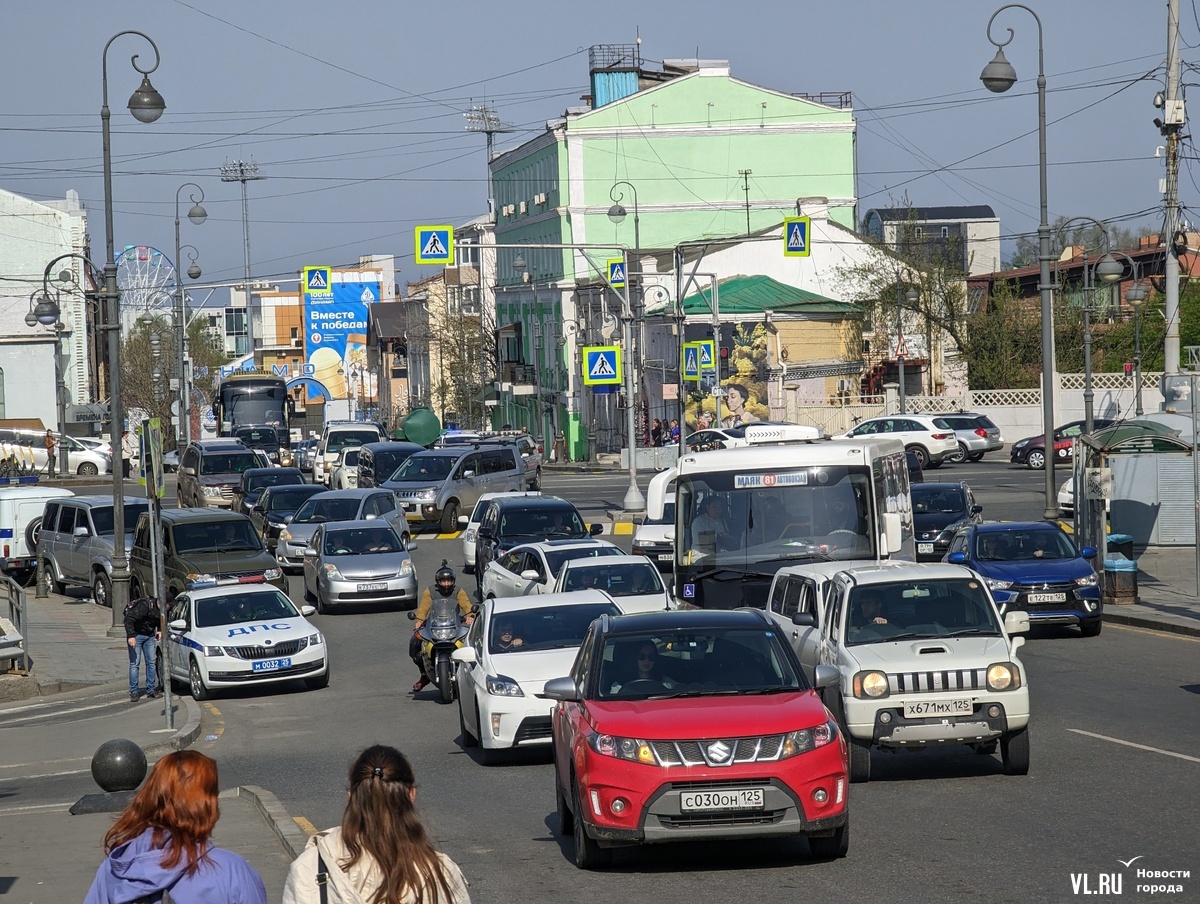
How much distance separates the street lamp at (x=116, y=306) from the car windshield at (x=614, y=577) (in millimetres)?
9294

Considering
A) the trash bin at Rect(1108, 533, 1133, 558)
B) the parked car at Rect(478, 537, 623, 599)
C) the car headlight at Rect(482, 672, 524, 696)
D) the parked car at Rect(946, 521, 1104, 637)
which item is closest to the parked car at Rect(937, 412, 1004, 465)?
the trash bin at Rect(1108, 533, 1133, 558)

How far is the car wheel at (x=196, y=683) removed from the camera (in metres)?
21.0

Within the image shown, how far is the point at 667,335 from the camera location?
70125 mm

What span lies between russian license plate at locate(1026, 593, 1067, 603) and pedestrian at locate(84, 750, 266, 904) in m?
18.0

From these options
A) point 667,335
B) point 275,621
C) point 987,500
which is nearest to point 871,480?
point 275,621

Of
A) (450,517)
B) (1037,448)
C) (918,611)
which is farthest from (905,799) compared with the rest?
(1037,448)

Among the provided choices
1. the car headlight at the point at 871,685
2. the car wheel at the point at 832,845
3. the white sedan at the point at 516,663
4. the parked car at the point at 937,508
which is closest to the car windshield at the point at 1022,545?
the parked car at the point at 937,508

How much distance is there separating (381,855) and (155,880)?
72cm

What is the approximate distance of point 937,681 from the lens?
1193 cm

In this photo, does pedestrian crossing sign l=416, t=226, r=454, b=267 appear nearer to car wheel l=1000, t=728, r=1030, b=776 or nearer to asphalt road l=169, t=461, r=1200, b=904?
asphalt road l=169, t=461, r=1200, b=904

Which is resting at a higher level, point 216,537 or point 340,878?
point 340,878

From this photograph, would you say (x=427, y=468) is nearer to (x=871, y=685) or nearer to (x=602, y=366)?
(x=602, y=366)

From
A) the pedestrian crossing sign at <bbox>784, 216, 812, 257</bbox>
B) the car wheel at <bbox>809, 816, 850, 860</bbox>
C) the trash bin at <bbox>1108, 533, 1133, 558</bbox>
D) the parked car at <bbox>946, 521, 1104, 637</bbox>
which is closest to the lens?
the car wheel at <bbox>809, 816, 850, 860</bbox>

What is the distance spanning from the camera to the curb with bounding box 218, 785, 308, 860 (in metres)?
10.1
